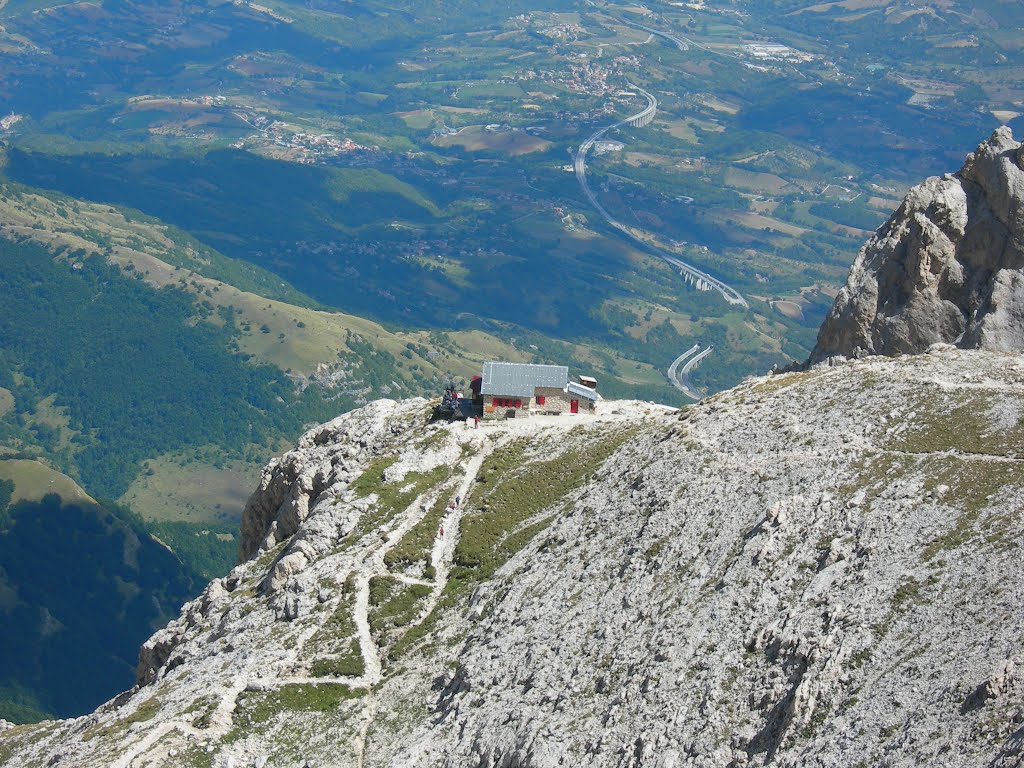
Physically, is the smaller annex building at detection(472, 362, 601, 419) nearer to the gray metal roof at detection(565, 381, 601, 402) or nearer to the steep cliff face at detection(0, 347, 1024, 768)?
the gray metal roof at detection(565, 381, 601, 402)

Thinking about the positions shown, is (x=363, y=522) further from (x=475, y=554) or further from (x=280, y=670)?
(x=280, y=670)

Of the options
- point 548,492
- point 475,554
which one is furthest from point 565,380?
point 475,554

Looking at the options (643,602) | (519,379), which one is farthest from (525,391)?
(643,602)

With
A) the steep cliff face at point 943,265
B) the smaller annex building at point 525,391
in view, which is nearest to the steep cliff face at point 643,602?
the smaller annex building at point 525,391

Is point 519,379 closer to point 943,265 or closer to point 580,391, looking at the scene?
point 580,391

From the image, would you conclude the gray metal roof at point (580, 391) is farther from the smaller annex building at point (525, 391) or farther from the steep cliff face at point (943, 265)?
the steep cliff face at point (943, 265)

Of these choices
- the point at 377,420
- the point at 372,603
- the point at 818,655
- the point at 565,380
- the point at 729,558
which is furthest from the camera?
the point at 377,420

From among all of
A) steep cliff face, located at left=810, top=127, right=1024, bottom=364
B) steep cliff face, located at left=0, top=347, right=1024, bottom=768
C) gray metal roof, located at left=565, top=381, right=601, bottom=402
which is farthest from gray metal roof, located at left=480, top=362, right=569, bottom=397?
steep cliff face, located at left=810, top=127, right=1024, bottom=364
